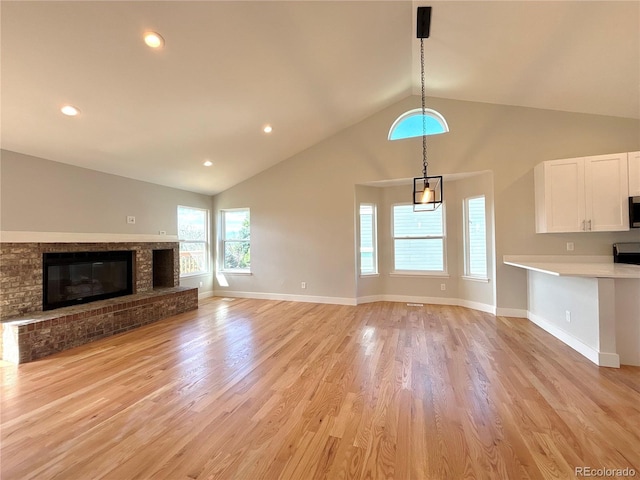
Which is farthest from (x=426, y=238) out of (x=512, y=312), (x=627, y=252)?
(x=627, y=252)

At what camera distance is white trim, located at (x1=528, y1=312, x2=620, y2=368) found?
2688 mm

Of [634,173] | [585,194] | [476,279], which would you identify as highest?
[634,173]

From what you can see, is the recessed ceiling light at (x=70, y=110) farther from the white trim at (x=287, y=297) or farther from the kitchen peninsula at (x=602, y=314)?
the kitchen peninsula at (x=602, y=314)

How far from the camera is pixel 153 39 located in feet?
8.10

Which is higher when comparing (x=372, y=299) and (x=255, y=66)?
(x=255, y=66)

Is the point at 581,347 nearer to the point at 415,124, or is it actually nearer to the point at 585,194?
the point at 585,194

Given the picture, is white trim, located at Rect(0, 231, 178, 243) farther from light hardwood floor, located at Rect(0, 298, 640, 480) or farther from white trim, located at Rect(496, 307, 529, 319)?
white trim, located at Rect(496, 307, 529, 319)

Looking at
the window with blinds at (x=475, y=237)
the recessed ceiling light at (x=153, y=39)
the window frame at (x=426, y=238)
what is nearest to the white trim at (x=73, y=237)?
the recessed ceiling light at (x=153, y=39)

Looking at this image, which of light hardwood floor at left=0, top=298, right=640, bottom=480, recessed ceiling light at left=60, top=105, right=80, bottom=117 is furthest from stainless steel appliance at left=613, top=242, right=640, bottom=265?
recessed ceiling light at left=60, top=105, right=80, bottom=117

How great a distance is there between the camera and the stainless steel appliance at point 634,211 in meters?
3.45

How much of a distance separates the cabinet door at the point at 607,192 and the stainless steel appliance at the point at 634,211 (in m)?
0.05

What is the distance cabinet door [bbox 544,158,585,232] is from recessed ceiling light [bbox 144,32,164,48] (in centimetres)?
507

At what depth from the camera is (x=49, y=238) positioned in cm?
362

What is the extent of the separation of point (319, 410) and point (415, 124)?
4.94m
